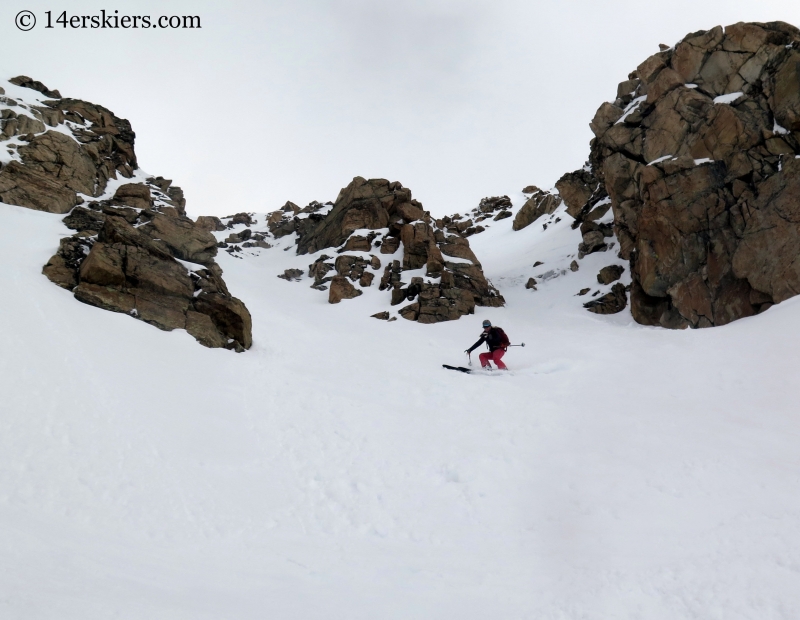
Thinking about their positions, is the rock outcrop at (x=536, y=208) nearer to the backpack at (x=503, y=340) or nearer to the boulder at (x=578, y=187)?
the boulder at (x=578, y=187)

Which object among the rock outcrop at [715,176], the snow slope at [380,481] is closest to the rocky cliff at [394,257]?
the rock outcrop at [715,176]

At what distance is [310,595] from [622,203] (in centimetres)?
2890

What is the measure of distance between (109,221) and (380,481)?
1539cm

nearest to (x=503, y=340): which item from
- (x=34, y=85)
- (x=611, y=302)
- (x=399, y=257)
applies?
(x=611, y=302)

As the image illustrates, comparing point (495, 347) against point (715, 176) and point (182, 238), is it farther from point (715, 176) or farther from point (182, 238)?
point (182, 238)

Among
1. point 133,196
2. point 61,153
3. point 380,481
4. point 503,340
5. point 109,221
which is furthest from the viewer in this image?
point 133,196

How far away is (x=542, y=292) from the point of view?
33.7 metres

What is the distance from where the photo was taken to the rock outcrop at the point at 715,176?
1955cm

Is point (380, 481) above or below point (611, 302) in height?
below

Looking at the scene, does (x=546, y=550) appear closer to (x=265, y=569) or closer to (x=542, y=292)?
(x=265, y=569)

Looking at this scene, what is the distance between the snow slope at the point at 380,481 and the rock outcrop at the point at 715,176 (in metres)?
6.71

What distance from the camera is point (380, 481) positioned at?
8.12 meters

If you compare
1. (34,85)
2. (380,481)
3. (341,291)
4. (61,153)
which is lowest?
(380,481)

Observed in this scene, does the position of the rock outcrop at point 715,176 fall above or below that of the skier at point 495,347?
above
